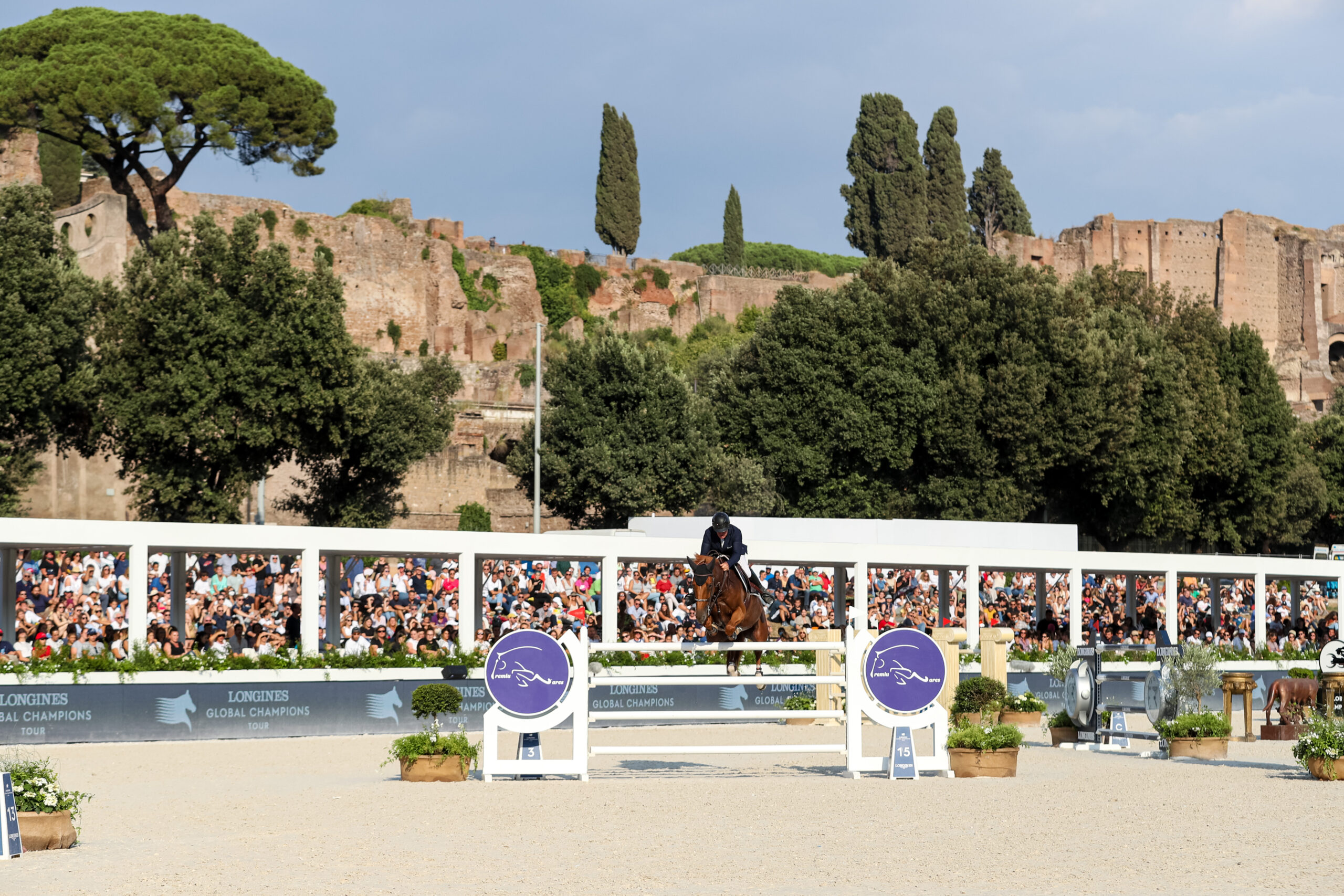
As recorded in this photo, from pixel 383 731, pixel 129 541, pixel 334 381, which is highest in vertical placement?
pixel 334 381

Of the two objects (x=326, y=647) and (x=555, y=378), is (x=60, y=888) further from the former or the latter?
(x=555, y=378)

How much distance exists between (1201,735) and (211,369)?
2664 cm

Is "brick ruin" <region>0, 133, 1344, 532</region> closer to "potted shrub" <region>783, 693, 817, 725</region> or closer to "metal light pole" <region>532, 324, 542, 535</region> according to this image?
"metal light pole" <region>532, 324, 542, 535</region>

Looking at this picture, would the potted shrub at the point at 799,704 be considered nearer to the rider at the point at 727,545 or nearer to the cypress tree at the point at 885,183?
the rider at the point at 727,545

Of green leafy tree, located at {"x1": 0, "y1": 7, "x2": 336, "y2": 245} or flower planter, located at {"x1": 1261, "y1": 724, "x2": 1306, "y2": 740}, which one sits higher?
green leafy tree, located at {"x1": 0, "y1": 7, "x2": 336, "y2": 245}

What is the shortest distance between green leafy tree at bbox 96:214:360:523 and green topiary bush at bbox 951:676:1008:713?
2067 cm

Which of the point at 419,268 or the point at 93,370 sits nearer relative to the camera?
the point at 93,370

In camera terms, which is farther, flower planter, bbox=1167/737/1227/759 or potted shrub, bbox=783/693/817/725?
potted shrub, bbox=783/693/817/725

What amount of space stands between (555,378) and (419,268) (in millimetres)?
35512

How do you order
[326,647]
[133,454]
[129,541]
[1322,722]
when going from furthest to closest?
[133,454]
[326,647]
[129,541]
[1322,722]

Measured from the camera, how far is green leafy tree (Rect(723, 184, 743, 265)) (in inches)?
4090

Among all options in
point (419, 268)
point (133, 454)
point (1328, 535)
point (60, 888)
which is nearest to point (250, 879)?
point (60, 888)

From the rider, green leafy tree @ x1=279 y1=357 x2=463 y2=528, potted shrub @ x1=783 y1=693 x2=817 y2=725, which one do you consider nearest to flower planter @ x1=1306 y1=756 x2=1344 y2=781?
the rider

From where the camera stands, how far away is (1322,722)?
1617 cm
